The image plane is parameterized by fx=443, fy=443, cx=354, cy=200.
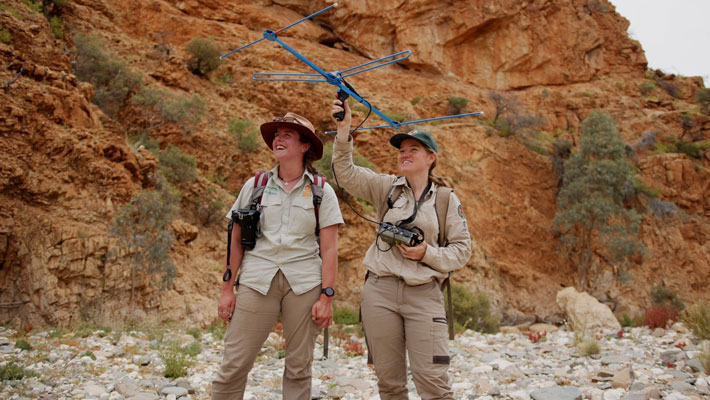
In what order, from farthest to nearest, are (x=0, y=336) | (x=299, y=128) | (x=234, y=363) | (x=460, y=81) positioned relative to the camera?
1. (x=460, y=81)
2. (x=0, y=336)
3. (x=299, y=128)
4. (x=234, y=363)

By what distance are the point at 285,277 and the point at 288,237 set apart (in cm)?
25

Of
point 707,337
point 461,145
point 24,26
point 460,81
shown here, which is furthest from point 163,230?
point 460,81

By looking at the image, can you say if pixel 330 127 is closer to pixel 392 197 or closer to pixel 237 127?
pixel 237 127

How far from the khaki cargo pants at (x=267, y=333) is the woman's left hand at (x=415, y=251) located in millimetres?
599

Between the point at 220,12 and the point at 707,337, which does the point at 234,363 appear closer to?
the point at 707,337

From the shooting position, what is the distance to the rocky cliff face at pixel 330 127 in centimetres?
821

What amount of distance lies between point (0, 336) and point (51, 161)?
3982 millimetres

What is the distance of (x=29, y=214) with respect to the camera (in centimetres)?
794

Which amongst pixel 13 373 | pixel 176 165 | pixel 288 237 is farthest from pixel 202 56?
pixel 288 237

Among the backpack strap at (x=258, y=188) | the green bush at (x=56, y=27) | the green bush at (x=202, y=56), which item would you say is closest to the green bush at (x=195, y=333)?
A: the backpack strap at (x=258, y=188)

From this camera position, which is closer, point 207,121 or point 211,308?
point 211,308

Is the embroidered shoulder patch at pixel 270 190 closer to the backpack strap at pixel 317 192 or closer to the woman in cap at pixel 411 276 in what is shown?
the backpack strap at pixel 317 192

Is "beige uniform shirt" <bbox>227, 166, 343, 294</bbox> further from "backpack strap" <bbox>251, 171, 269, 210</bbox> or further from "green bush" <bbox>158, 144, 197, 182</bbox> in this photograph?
"green bush" <bbox>158, 144, 197, 182</bbox>

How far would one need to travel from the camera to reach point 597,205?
17641 millimetres
